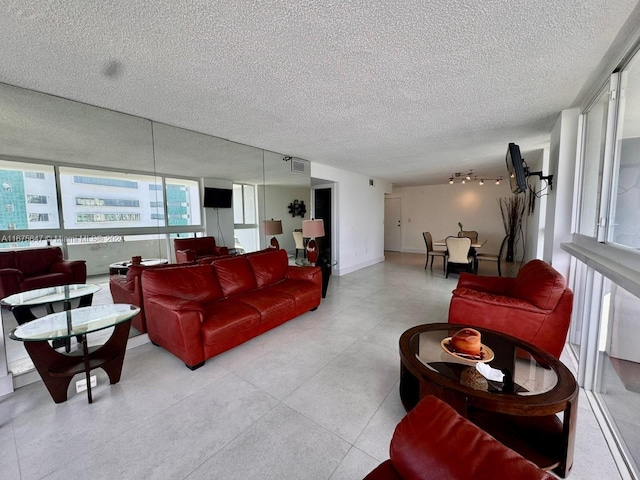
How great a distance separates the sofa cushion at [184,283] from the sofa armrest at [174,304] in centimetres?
11

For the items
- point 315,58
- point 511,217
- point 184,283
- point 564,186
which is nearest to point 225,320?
point 184,283

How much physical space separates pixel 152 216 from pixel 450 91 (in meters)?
3.23

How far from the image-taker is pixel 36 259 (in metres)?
2.28

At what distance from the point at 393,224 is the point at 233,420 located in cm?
853

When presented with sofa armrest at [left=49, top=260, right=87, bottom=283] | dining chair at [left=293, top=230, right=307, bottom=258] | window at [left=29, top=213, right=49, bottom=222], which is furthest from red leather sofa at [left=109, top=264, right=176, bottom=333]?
dining chair at [left=293, top=230, right=307, bottom=258]

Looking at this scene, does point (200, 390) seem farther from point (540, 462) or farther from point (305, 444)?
point (540, 462)

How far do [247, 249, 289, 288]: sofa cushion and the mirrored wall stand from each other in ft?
2.33

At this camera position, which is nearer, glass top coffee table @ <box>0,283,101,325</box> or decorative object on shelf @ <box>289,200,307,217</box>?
glass top coffee table @ <box>0,283,101,325</box>

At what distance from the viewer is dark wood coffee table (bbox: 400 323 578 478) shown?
1245 millimetres

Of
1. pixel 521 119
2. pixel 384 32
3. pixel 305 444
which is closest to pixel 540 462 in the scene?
pixel 305 444

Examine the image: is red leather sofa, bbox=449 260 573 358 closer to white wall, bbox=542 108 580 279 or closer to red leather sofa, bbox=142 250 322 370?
white wall, bbox=542 108 580 279

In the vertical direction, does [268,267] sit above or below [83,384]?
above

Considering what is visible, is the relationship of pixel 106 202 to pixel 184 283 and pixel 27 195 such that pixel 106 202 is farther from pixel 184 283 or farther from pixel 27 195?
pixel 184 283

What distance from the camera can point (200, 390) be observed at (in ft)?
6.53
